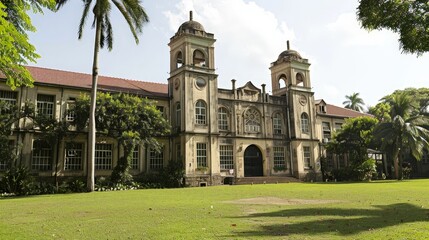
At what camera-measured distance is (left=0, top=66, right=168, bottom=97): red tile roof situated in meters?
28.4

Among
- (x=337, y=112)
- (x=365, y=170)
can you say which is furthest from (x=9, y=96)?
(x=337, y=112)

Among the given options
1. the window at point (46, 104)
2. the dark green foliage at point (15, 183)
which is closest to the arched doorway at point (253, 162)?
the window at point (46, 104)

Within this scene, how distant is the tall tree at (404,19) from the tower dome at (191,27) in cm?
2218

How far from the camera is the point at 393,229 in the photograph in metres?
7.67

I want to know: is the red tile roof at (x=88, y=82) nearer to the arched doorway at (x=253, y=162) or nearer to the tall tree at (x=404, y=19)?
the arched doorway at (x=253, y=162)

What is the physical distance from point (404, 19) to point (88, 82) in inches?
997

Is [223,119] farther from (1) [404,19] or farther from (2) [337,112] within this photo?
(1) [404,19]

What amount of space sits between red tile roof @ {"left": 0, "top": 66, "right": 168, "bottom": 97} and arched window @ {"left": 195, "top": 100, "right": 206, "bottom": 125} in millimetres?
3538

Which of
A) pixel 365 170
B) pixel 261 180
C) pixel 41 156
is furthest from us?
pixel 365 170

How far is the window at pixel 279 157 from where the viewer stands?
120ft

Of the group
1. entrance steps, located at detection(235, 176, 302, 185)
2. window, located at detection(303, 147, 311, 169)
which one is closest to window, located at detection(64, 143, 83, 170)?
entrance steps, located at detection(235, 176, 302, 185)

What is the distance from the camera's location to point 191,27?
32.9 meters

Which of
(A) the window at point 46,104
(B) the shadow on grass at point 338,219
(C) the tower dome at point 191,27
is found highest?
(C) the tower dome at point 191,27

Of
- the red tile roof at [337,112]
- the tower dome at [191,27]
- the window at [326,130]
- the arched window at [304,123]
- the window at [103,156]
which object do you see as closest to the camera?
the window at [103,156]
